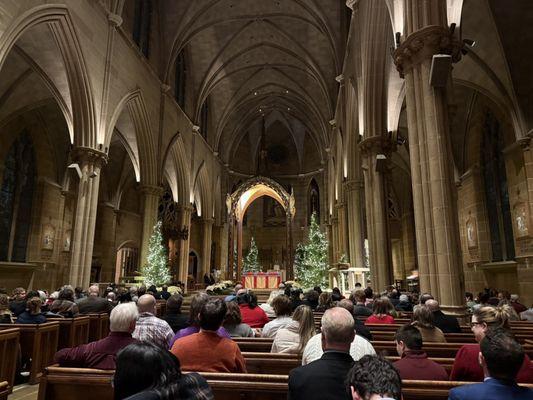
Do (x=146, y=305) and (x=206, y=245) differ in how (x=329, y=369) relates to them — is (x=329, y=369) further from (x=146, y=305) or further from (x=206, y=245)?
(x=206, y=245)

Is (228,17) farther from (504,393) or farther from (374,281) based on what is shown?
(504,393)

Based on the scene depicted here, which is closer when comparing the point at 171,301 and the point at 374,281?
the point at 171,301

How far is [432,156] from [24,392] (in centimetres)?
707

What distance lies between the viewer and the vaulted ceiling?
789 inches

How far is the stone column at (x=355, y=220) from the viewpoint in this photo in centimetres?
1589

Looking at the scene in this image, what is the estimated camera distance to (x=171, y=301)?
494 centimetres

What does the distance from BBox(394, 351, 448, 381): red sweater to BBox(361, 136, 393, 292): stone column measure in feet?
29.4

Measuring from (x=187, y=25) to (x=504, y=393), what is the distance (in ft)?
70.3

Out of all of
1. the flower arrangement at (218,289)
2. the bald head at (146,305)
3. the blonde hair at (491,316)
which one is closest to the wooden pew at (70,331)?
the bald head at (146,305)

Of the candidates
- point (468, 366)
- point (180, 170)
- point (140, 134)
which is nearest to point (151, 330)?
point (468, 366)

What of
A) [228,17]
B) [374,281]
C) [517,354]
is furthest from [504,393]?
[228,17]

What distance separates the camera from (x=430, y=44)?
7070 millimetres

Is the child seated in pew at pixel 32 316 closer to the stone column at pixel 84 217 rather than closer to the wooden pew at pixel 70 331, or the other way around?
the wooden pew at pixel 70 331

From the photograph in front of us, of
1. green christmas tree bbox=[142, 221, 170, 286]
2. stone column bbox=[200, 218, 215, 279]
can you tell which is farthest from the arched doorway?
green christmas tree bbox=[142, 221, 170, 286]
